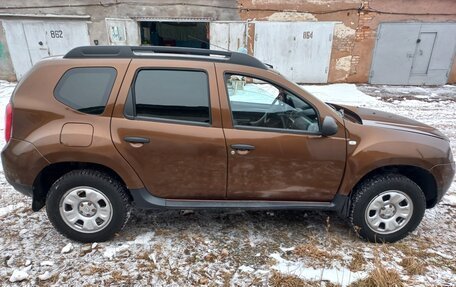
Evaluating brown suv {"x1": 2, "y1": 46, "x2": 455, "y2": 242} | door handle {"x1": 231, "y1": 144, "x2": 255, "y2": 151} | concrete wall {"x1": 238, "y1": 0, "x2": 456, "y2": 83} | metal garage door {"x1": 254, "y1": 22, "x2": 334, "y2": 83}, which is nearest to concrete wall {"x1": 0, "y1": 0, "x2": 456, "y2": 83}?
concrete wall {"x1": 238, "y1": 0, "x2": 456, "y2": 83}

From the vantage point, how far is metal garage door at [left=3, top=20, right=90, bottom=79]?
36.2 ft

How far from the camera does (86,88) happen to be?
2.84 m

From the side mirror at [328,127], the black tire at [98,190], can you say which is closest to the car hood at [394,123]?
the side mirror at [328,127]

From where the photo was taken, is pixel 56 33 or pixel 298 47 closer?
pixel 56 33

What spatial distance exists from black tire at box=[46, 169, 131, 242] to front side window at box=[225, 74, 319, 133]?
1.26 m

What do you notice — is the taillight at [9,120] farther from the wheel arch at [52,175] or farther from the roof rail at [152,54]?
the roof rail at [152,54]

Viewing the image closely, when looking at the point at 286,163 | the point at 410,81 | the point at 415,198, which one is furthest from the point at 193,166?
the point at 410,81

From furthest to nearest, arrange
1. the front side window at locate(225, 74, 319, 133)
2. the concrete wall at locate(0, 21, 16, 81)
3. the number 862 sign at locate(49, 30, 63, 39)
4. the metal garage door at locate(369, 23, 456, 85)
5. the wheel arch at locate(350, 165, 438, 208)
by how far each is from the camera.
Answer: the metal garage door at locate(369, 23, 456, 85), the concrete wall at locate(0, 21, 16, 81), the number 862 sign at locate(49, 30, 63, 39), the wheel arch at locate(350, 165, 438, 208), the front side window at locate(225, 74, 319, 133)

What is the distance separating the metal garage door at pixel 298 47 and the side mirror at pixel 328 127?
928 cm

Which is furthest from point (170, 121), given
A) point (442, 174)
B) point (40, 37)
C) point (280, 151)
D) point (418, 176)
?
point (40, 37)

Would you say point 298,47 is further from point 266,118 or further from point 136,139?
point 136,139

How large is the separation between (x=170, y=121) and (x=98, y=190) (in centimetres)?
91

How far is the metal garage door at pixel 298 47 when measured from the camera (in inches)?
448

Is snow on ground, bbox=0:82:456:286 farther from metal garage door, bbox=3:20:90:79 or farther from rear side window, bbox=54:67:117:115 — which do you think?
metal garage door, bbox=3:20:90:79
